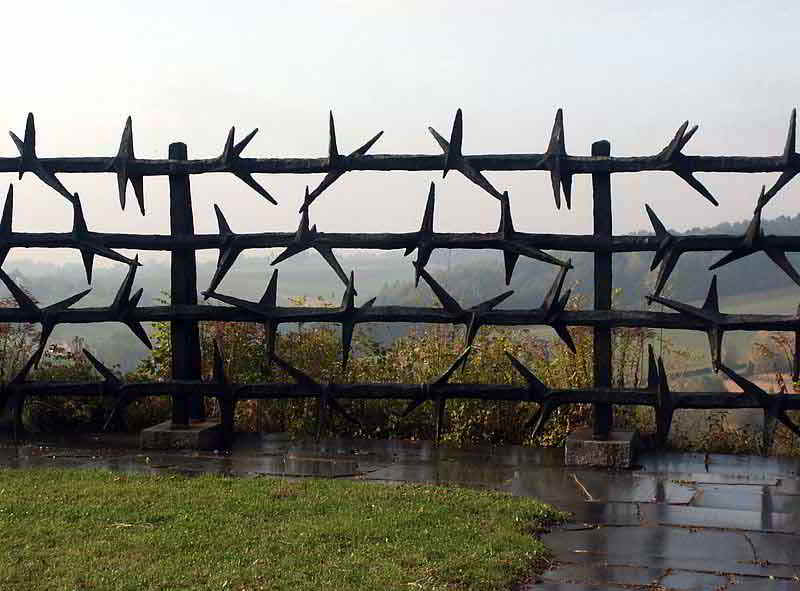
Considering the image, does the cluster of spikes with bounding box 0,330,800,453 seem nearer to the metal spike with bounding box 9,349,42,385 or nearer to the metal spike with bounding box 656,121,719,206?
the metal spike with bounding box 9,349,42,385

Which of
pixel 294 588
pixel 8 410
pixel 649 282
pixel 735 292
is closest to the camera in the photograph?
pixel 294 588

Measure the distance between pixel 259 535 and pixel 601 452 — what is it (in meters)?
3.27

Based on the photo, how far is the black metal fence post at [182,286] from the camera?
8.93 metres

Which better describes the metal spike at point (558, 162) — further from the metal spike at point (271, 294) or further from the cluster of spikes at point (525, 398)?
the metal spike at point (271, 294)

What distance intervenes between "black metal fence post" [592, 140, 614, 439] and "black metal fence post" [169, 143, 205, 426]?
3548 mm

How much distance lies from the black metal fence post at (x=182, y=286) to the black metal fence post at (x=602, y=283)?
3.55m

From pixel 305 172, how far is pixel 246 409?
319 centimetres

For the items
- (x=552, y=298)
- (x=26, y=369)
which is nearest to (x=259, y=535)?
(x=552, y=298)

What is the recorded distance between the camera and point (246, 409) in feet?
35.3

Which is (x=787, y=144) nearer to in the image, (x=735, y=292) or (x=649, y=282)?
(x=649, y=282)

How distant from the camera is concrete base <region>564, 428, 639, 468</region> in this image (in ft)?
26.3

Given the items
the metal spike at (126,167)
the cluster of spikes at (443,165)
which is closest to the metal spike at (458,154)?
the cluster of spikes at (443,165)

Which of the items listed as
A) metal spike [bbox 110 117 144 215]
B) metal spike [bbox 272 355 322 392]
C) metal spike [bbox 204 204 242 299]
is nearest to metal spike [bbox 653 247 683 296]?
metal spike [bbox 272 355 322 392]

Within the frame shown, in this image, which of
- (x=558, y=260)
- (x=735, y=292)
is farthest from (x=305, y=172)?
(x=735, y=292)
